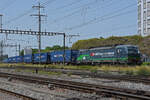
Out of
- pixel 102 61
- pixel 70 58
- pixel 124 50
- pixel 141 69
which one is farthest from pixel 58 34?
pixel 141 69

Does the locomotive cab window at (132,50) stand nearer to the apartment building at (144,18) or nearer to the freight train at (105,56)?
the freight train at (105,56)

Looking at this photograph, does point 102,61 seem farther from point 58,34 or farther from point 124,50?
point 58,34

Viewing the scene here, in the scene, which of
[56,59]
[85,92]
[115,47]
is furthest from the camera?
[56,59]

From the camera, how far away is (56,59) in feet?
161

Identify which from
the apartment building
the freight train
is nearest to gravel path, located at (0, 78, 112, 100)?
the freight train

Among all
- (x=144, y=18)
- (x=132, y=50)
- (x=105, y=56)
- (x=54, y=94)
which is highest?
(x=144, y=18)

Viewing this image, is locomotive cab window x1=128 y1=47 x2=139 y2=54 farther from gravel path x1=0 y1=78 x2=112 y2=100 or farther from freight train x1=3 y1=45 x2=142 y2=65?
gravel path x1=0 y1=78 x2=112 y2=100

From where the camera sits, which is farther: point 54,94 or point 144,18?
point 144,18

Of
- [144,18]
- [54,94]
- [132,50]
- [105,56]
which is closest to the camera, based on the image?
[54,94]

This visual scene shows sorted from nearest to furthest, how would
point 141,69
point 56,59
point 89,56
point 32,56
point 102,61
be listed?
point 141,69
point 102,61
point 89,56
point 56,59
point 32,56

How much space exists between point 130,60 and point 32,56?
3304 centimetres

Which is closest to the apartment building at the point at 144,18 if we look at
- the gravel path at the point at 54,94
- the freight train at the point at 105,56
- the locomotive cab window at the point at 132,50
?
the freight train at the point at 105,56

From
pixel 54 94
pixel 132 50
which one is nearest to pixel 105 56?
pixel 132 50

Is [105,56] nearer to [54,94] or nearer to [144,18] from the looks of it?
[54,94]
